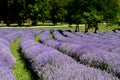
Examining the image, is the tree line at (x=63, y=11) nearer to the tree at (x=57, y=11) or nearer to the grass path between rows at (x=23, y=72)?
the tree at (x=57, y=11)

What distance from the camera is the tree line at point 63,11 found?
1607 inches

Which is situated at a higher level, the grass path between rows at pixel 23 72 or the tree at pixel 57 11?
the grass path between rows at pixel 23 72

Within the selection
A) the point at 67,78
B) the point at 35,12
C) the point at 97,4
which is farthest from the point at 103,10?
the point at 67,78

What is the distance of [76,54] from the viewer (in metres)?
12.4

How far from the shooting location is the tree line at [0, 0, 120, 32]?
40812 mm

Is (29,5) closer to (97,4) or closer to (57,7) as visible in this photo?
(57,7)

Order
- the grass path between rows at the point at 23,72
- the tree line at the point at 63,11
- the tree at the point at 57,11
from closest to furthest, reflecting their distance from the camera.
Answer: the grass path between rows at the point at 23,72
the tree line at the point at 63,11
the tree at the point at 57,11

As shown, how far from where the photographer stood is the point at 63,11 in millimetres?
70688

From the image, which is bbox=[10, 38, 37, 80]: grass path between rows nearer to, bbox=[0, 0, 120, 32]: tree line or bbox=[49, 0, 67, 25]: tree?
bbox=[0, 0, 120, 32]: tree line

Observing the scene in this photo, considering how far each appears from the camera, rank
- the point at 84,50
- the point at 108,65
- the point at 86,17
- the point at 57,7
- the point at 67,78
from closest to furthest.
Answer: the point at 67,78
the point at 108,65
the point at 84,50
the point at 86,17
the point at 57,7

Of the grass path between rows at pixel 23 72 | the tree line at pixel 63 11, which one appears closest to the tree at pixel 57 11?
the tree line at pixel 63 11

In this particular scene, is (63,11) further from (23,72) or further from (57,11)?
(23,72)

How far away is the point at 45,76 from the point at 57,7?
218 feet

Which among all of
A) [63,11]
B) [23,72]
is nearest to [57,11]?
[63,11]
